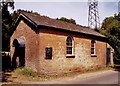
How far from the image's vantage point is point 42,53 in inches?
722

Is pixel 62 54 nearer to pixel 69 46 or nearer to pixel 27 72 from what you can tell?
pixel 69 46

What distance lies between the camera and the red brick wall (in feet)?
59.9

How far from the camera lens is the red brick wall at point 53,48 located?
1827 centimetres

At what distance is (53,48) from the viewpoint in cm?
1928

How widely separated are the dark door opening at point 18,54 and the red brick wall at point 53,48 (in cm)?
64

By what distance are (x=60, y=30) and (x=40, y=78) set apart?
17.4ft

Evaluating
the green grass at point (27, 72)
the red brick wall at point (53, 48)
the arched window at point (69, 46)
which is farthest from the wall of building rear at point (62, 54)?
the green grass at point (27, 72)

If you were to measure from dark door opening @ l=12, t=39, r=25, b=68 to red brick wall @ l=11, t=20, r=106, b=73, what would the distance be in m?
0.64

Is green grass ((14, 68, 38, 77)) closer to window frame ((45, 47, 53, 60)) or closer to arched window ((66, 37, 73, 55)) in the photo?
window frame ((45, 47, 53, 60))

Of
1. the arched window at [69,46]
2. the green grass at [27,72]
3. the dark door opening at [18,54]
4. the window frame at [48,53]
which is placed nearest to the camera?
the green grass at [27,72]

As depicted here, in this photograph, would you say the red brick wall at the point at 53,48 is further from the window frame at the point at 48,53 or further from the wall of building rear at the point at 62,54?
the window frame at the point at 48,53

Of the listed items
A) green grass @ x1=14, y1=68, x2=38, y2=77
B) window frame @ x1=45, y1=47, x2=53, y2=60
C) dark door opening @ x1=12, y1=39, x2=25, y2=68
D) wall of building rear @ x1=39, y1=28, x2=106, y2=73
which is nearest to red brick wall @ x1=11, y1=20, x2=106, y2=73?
wall of building rear @ x1=39, y1=28, x2=106, y2=73

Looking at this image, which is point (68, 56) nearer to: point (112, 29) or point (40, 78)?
point (40, 78)

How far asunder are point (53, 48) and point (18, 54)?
14.4 feet
